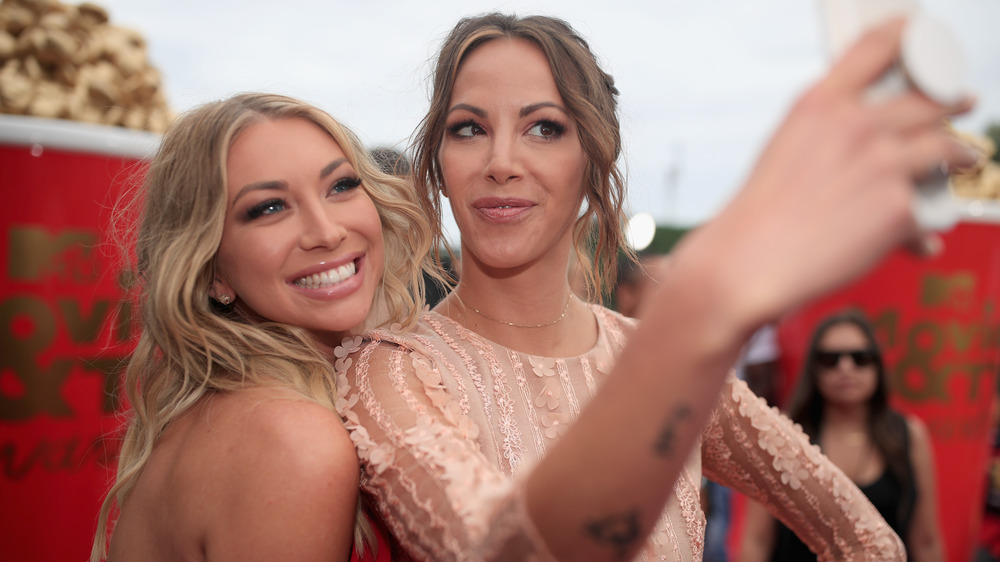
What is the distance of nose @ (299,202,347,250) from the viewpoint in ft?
5.00

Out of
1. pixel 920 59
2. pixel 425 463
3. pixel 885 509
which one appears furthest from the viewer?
pixel 885 509

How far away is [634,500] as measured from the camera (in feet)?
2.58

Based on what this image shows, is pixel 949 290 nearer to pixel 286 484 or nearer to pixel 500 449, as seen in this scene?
pixel 500 449

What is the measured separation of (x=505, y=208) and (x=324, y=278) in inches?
16.6

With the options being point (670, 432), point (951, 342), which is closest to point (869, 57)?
point (670, 432)

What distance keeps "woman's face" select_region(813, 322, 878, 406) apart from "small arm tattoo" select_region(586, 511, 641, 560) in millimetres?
3159

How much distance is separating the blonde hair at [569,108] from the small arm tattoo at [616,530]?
1093 millimetres

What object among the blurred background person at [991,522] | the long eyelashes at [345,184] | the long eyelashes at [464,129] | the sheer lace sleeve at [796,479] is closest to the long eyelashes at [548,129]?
the long eyelashes at [464,129]

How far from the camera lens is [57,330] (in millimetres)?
2217

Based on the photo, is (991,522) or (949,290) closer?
(949,290)

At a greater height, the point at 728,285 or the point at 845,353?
the point at 728,285

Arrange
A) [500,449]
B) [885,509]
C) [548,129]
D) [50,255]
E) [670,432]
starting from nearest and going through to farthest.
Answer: [670,432]
[500,449]
[548,129]
[50,255]
[885,509]

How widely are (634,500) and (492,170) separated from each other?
0.97 meters

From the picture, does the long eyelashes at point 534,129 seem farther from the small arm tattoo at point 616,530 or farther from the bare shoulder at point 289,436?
the small arm tattoo at point 616,530
